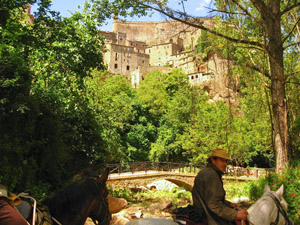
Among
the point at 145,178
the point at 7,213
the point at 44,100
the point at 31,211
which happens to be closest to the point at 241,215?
the point at 31,211

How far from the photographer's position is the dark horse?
2967mm

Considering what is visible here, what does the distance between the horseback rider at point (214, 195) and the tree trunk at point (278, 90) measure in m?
3.65

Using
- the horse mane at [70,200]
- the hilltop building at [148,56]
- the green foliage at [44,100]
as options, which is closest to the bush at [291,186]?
the horse mane at [70,200]

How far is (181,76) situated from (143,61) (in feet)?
88.2

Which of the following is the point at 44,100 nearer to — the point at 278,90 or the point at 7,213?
the point at 7,213

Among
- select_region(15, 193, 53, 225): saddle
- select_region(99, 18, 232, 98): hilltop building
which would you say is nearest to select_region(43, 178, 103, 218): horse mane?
select_region(15, 193, 53, 225): saddle

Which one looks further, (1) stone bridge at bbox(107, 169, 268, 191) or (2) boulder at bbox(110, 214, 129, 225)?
(1) stone bridge at bbox(107, 169, 268, 191)

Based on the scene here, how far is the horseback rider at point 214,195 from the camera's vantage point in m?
3.29

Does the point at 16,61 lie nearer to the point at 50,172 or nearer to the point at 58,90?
the point at 58,90

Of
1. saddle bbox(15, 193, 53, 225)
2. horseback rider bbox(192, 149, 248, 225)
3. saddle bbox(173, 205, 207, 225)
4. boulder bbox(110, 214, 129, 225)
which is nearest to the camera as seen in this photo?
saddle bbox(15, 193, 53, 225)

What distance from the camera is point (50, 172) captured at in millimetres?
8266

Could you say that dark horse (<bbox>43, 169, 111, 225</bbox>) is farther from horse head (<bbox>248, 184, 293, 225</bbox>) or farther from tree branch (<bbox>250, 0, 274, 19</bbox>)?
tree branch (<bbox>250, 0, 274, 19</bbox>)

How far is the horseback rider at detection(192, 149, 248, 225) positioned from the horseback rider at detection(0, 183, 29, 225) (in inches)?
80.6

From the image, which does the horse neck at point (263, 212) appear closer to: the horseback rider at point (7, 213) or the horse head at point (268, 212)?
the horse head at point (268, 212)
